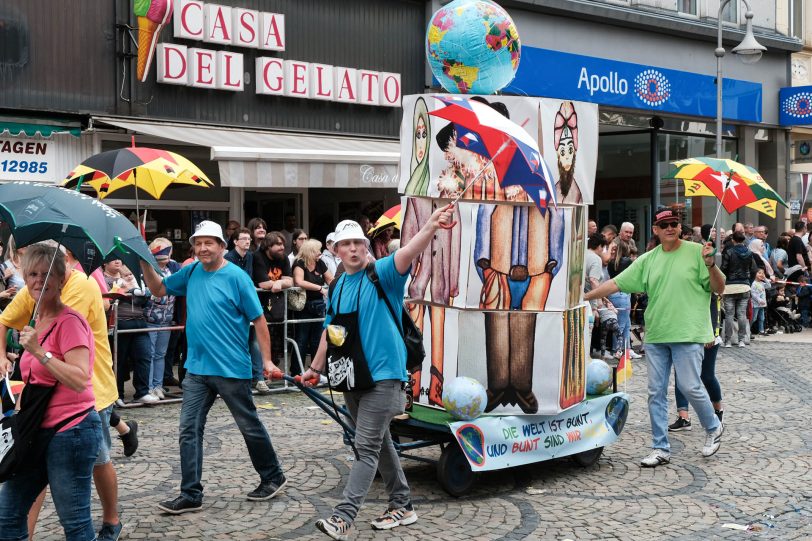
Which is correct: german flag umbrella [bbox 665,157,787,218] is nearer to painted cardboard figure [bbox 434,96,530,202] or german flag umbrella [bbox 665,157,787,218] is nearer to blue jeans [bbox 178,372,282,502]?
painted cardboard figure [bbox 434,96,530,202]

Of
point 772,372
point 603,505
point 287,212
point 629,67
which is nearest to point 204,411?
point 603,505

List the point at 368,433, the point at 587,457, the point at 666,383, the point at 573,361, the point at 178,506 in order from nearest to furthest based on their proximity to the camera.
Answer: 1. the point at 368,433
2. the point at 178,506
3. the point at 573,361
4. the point at 587,457
5. the point at 666,383

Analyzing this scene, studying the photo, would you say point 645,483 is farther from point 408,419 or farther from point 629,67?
point 629,67

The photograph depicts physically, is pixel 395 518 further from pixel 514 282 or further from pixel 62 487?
pixel 62 487

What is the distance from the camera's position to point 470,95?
6.97m

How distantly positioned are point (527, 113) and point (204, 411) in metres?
2.93

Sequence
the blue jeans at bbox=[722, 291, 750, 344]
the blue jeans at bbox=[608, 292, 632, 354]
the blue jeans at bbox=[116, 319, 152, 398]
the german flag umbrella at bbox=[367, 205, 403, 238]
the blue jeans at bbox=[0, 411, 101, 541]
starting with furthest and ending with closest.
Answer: the blue jeans at bbox=[722, 291, 750, 344] < the blue jeans at bbox=[608, 292, 632, 354] < the german flag umbrella at bbox=[367, 205, 403, 238] < the blue jeans at bbox=[116, 319, 152, 398] < the blue jeans at bbox=[0, 411, 101, 541]

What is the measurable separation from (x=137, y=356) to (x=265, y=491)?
4070 millimetres

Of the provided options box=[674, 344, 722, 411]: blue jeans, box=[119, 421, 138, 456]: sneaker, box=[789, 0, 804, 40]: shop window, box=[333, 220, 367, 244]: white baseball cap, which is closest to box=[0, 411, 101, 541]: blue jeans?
box=[333, 220, 367, 244]: white baseball cap

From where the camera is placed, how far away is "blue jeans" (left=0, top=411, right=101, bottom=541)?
4258 mm

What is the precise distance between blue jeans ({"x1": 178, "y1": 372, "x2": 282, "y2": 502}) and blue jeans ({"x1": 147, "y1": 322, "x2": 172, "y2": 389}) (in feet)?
13.9

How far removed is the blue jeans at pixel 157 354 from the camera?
33.6 feet

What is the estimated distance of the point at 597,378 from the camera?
25.0 ft

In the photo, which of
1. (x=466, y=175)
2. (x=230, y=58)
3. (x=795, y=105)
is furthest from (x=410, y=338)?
(x=795, y=105)
